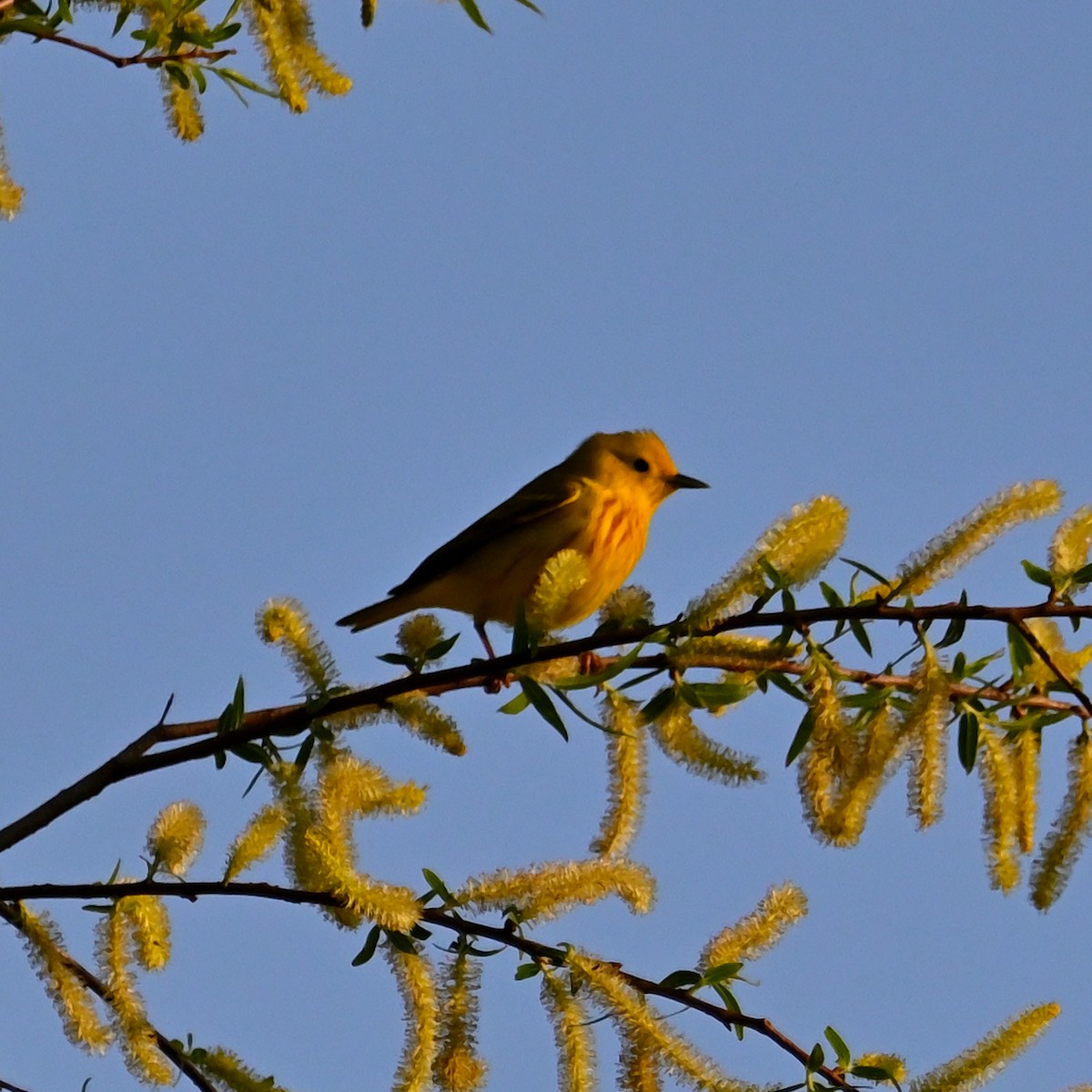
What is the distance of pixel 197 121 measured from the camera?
412 centimetres

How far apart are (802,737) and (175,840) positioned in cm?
125

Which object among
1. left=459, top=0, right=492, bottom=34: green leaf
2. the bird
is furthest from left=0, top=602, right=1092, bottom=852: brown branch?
the bird

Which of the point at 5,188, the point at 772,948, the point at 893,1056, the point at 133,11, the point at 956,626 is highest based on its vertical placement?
the point at 133,11

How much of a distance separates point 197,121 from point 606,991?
236 centimetres

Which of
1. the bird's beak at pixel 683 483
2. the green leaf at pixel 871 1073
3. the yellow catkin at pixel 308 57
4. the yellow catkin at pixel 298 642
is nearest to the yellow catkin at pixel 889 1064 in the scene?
the green leaf at pixel 871 1073

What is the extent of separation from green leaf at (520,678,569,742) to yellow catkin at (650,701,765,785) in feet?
0.63

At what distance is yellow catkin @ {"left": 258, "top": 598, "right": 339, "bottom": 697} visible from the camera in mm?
3213

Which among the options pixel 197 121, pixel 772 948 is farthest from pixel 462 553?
pixel 772 948

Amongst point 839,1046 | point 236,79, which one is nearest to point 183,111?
point 236,79

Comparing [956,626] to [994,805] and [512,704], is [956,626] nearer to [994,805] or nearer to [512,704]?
[994,805]

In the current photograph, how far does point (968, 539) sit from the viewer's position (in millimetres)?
A: 2934

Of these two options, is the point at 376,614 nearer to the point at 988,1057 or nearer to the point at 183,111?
the point at 183,111

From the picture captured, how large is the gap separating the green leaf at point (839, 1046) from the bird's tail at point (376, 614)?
11.2 ft

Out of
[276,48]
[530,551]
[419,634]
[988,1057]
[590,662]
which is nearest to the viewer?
[988,1057]
